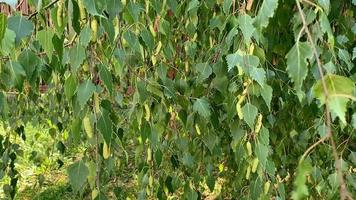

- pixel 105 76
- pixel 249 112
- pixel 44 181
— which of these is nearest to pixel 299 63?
pixel 249 112

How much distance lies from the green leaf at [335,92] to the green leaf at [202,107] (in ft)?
2.37

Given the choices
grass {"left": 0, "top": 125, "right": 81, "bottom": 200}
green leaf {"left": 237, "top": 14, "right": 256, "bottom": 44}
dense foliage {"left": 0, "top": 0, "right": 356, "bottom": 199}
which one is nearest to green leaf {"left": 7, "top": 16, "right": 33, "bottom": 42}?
dense foliage {"left": 0, "top": 0, "right": 356, "bottom": 199}

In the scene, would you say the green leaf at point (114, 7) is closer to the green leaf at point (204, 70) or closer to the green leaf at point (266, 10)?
the green leaf at point (266, 10)

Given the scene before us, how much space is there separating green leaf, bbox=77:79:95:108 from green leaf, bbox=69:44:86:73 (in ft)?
0.21

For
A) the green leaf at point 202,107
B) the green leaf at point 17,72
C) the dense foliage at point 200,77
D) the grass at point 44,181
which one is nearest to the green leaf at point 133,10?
the dense foliage at point 200,77

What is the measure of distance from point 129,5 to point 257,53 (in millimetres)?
270

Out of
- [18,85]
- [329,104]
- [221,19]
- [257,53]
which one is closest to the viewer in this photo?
[329,104]

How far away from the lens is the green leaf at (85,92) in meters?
0.94

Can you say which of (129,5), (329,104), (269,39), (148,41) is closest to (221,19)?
(269,39)

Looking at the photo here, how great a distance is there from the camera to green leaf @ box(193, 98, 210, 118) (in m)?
1.29

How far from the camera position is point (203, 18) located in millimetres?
1750

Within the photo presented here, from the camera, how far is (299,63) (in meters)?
0.76

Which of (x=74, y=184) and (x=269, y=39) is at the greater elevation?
(x=269, y=39)

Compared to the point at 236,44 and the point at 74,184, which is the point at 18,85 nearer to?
the point at 74,184
